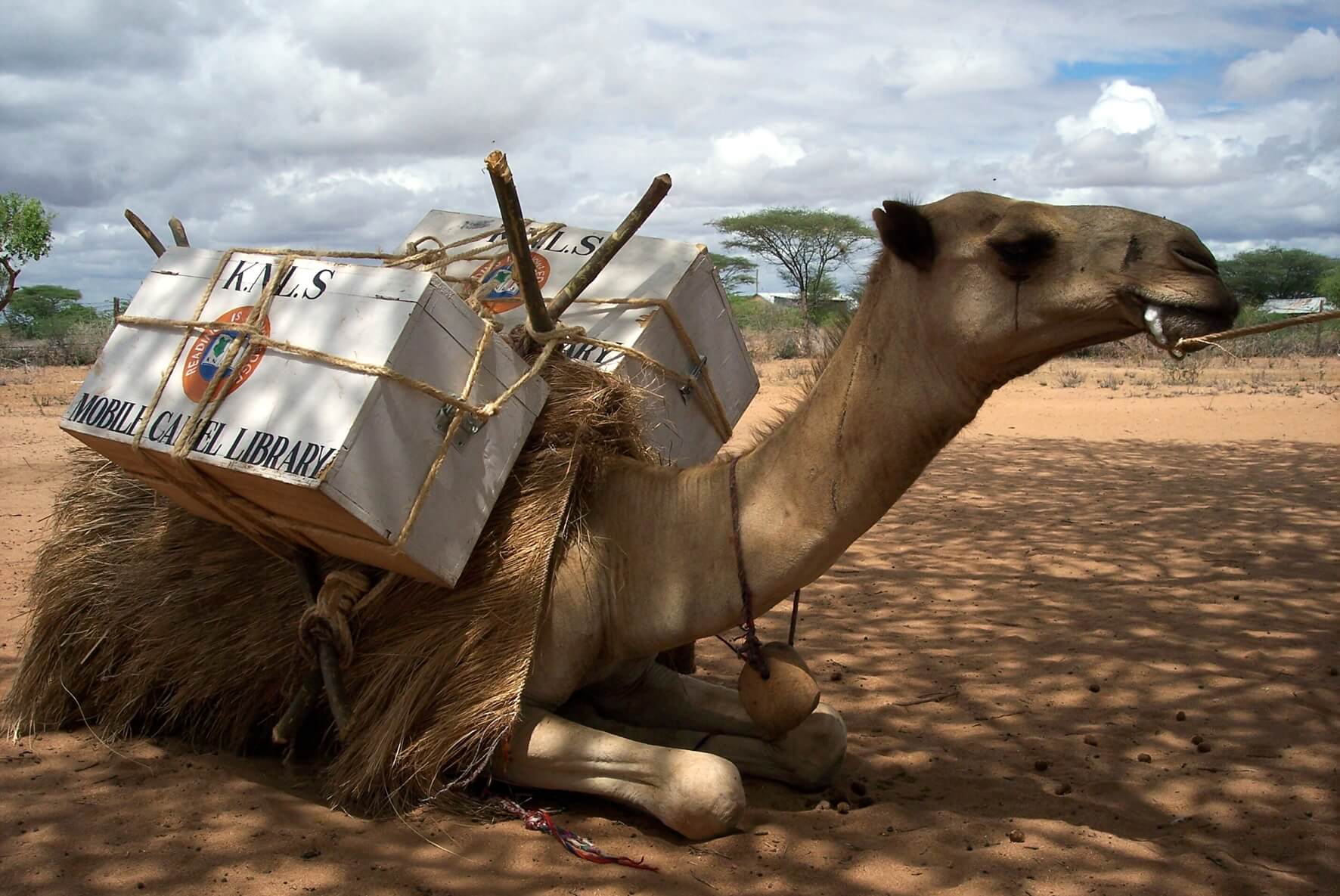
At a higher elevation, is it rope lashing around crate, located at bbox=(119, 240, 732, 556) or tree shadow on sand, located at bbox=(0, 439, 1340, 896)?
rope lashing around crate, located at bbox=(119, 240, 732, 556)

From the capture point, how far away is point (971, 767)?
395cm

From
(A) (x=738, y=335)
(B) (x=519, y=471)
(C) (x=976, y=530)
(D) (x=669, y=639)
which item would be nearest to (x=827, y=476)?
(D) (x=669, y=639)

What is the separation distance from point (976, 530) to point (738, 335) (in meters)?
3.84

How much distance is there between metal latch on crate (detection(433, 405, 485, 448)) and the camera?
10.5ft

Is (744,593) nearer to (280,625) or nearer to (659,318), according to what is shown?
(659,318)

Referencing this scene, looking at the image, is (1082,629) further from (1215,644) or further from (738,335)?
(738,335)

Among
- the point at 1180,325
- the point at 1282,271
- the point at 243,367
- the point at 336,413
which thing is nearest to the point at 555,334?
the point at 336,413

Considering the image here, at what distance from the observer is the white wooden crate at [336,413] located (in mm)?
3035

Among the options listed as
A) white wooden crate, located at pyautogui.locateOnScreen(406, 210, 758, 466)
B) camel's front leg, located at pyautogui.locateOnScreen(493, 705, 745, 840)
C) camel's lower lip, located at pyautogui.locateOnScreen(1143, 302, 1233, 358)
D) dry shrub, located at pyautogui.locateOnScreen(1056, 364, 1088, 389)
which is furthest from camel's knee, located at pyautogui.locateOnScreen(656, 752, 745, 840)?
dry shrub, located at pyautogui.locateOnScreen(1056, 364, 1088, 389)

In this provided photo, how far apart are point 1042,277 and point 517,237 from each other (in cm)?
152

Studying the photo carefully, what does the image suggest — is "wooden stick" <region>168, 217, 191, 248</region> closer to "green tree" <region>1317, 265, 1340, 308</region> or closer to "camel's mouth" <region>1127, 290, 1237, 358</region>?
"camel's mouth" <region>1127, 290, 1237, 358</region>

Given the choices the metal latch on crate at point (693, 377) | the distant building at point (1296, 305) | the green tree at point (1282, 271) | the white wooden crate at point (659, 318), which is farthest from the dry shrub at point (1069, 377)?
the green tree at point (1282, 271)

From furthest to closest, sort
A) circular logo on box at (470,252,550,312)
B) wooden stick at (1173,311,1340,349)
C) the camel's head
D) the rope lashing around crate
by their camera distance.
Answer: circular logo on box at (470,252,550,312) < the rope lashing around crate < the camel's head < wooden stick at (1173,311,1340,349)

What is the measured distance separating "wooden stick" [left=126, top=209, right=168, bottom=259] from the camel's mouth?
383 cm
